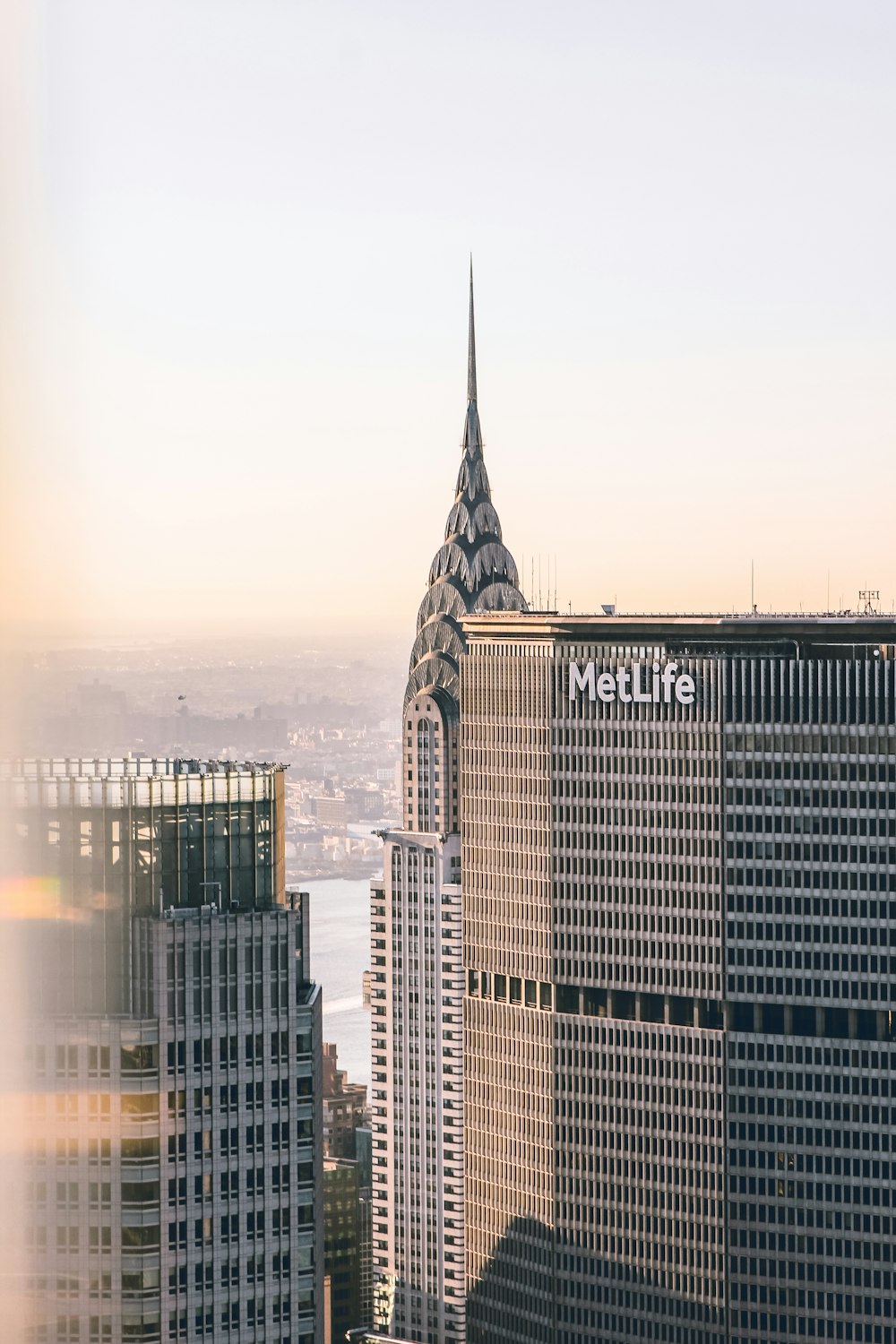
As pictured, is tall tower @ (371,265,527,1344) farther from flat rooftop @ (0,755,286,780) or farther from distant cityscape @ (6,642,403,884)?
flat rooftop @ (0,755,286,780)

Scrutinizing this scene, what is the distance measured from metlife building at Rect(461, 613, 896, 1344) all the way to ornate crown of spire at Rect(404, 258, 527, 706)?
23.9ft

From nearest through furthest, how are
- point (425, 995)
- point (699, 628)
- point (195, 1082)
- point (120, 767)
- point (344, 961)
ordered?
1. point (120, 767)
2. point (195, 1082)
3. point (699, 628)
4. point (344, 961)
5. point (425, 995)

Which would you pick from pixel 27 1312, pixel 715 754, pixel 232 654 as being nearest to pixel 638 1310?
→ pixel 715 754

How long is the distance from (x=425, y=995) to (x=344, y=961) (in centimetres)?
271

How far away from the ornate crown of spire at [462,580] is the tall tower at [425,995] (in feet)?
0.10

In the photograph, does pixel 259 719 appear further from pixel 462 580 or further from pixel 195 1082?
pixel 462 580

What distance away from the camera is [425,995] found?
3434 centimetres

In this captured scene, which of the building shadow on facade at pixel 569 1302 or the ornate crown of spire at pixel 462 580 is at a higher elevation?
the ornate crown of spire at pixel 462 580

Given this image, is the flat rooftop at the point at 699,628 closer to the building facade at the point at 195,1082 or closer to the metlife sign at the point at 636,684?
the metlife sign at the point at 636,684

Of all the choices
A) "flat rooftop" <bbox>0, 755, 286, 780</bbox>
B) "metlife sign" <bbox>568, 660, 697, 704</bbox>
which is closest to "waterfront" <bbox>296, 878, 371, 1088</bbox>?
"metlife sign" <bbox>568, 660, 697, 704</bbox>

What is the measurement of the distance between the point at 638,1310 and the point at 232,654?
1872 centimetres

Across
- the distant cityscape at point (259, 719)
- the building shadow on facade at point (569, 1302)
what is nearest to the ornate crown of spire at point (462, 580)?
the distant cityscape at point (259, 719)

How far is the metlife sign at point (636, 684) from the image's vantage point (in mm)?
24891

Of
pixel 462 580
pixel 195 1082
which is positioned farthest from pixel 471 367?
pixel 195 1082
